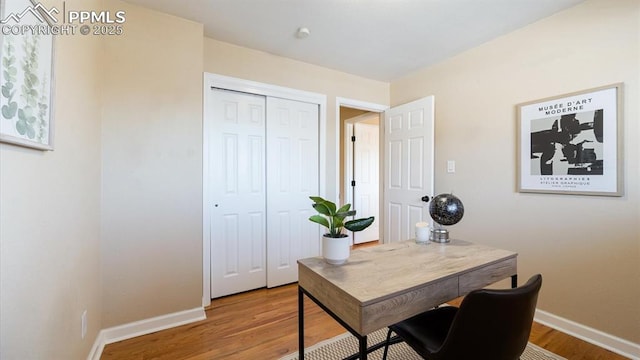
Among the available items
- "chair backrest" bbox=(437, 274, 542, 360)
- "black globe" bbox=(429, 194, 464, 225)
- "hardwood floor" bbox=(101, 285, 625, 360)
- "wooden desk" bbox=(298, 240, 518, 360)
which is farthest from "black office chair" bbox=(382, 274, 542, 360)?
"hardwood floor" bbox=(101, 285, 625, 360)

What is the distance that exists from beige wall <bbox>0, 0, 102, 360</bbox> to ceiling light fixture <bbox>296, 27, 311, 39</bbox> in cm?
138

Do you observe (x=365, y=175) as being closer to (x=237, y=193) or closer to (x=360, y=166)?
(x=360, y=166)

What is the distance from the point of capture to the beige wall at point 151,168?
1833 mm

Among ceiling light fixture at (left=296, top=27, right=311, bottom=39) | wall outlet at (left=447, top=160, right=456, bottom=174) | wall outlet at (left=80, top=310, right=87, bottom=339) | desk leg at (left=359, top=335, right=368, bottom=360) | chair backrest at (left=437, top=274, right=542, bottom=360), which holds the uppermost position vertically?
ceiling light fixture at (left=296, top=27, right=311, bottom=39)

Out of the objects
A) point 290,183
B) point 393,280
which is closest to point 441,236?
point 393,280

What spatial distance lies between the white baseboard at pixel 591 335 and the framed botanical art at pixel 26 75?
3.18 m

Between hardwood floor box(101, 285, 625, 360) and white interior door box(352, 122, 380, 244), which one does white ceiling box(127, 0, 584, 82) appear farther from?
hardwood floor box(101, 285, 625, 360)

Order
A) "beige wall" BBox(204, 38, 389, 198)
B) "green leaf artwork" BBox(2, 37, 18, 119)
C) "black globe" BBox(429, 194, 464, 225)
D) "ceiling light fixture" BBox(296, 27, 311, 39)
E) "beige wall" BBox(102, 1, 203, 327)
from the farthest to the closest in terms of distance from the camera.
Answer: "beige wall" BBox(204, 38, 389, 198), "ceiling light fixture" BBox(296, 27, 311, 39), "beige wall" BBox(102, 1, 203, 327), "black globe" BBox(429, 194, 464, 225), "green leaf artwork" BBox(2, 37, 18, 119)

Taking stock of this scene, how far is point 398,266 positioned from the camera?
131 cm

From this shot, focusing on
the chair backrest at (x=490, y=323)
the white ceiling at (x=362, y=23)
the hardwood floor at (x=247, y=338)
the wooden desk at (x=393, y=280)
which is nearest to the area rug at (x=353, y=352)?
the hardwood floor at (x=247, y=338)

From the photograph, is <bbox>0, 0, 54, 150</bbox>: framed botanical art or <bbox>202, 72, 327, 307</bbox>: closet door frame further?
<bbox>202, 72, 327, 307</bbox>: closet door frame

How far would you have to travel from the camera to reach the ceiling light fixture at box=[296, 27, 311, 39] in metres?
2.21

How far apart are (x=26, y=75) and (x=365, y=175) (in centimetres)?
401

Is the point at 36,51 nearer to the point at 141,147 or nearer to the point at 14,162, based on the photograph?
the point at 14,162
